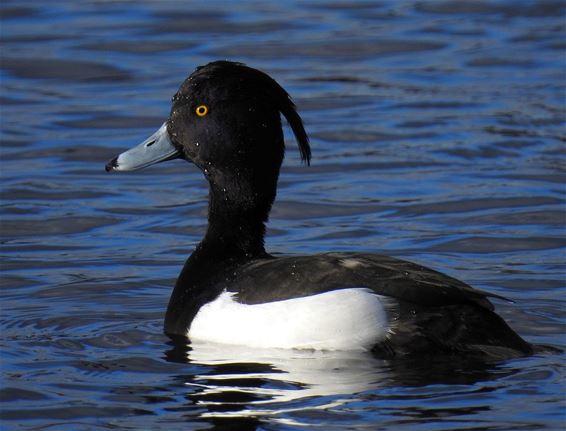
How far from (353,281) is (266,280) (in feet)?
1.42

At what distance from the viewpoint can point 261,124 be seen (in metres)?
7.98

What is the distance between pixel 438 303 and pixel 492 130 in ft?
19.0

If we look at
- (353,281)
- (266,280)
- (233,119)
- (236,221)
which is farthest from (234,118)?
(353,281)

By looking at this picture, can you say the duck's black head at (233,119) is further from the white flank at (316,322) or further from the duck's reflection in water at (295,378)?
the duck's reflection in water at (295,378)

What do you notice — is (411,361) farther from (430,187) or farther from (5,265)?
(430,187)

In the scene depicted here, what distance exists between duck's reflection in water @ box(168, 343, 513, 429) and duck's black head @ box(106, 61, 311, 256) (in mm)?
1025

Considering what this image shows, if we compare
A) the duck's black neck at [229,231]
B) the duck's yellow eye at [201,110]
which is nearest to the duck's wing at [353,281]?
the duck's black neck at [229,231]

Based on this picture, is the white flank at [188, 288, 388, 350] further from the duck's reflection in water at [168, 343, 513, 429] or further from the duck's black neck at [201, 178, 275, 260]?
the duck's black neck at [201, 178, 275, 260]

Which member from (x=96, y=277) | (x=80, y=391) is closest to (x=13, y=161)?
(x=96, y=277)

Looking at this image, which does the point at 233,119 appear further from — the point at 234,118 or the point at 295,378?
the point at 295,378

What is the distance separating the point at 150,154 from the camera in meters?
8.30

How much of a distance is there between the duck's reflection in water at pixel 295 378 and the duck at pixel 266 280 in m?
0.05

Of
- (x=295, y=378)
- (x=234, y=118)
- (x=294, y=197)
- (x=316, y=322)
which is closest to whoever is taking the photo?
(x=295, y=378)

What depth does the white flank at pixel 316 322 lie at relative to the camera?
7031 mm
